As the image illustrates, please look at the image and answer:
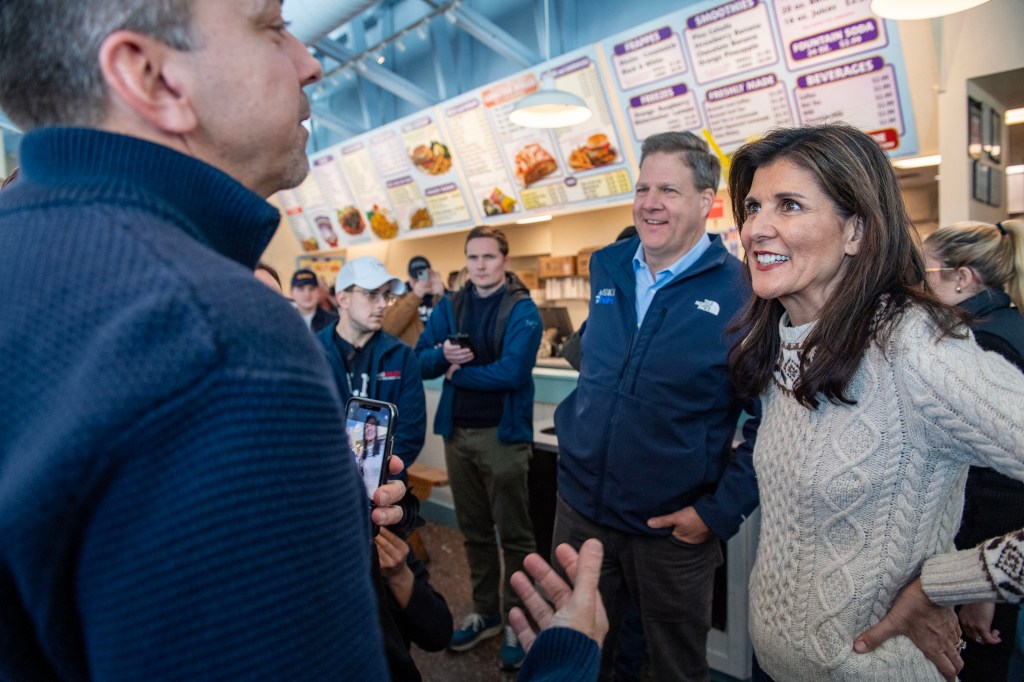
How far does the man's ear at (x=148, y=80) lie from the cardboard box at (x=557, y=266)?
606 centimetres

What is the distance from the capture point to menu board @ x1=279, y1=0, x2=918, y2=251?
3.51 m

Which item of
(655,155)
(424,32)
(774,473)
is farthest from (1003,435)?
(424,32)

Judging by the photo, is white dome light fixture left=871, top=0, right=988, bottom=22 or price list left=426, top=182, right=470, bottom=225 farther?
price list left=426, top=182, right=470, bottom=225

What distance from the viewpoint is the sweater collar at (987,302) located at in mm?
2293

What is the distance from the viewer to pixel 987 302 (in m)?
2.31

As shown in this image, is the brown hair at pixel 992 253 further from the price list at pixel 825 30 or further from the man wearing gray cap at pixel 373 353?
the man wearing gray cap at pixel 373 353

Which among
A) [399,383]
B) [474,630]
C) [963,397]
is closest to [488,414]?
[399,383]

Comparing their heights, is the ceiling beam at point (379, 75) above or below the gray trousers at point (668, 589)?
above

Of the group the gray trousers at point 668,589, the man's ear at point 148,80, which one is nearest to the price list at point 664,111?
the gray trousers at point 668,589

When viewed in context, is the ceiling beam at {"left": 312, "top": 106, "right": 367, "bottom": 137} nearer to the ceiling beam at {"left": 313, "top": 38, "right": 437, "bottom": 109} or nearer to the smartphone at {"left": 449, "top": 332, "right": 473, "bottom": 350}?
the ceiling beam at {"left": 313, "top": 38, "right": 437, "bottom": 109}

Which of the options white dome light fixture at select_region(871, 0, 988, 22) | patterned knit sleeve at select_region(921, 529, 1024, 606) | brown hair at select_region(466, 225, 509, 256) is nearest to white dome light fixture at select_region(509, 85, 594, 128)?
brown hair at select_region(466, 225, 509, 256)

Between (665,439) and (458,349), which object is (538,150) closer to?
(458,349)

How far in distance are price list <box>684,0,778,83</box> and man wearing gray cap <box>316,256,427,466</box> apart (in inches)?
97.8

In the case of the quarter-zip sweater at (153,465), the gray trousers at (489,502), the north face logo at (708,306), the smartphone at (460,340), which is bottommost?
the gray trousers at (489,502)
